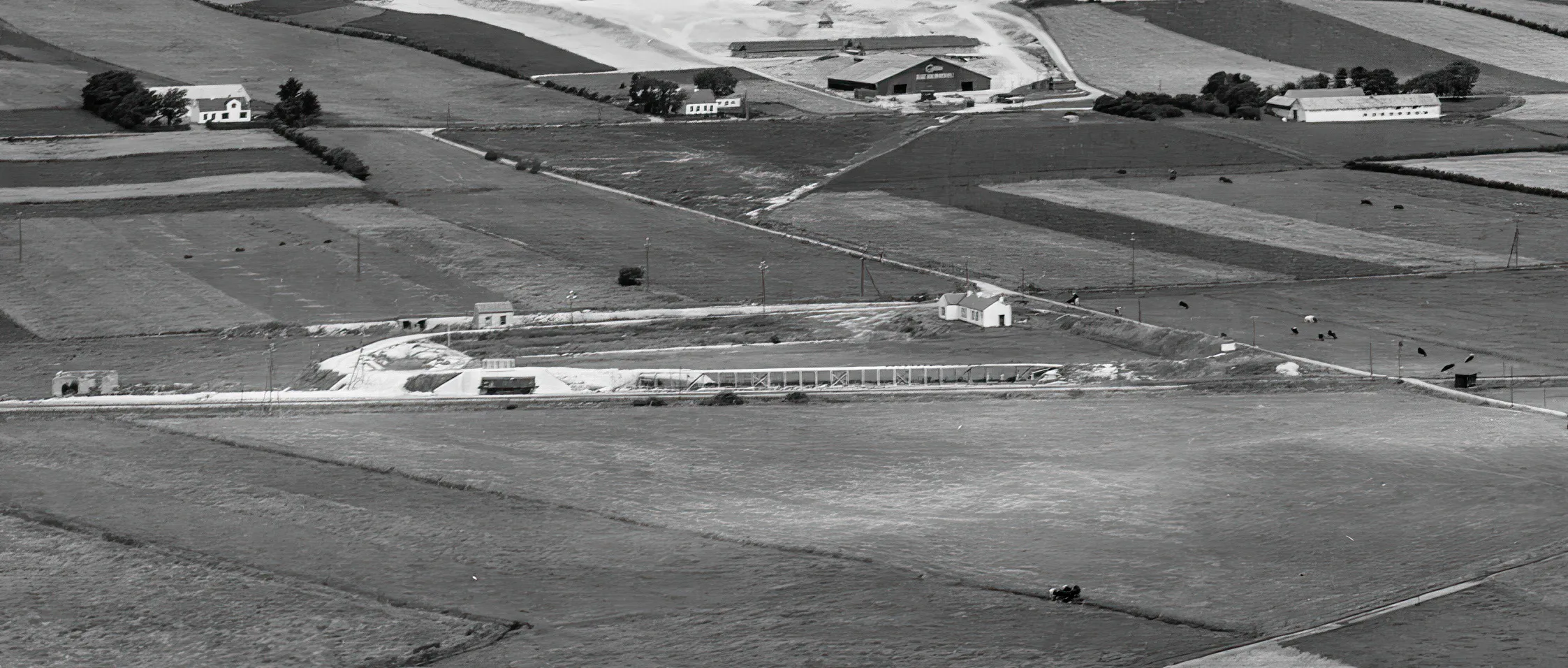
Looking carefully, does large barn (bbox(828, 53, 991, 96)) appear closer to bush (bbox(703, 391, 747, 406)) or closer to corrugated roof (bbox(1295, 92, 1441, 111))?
corrugated roof (bbox(1295, 92, 1441, 111))

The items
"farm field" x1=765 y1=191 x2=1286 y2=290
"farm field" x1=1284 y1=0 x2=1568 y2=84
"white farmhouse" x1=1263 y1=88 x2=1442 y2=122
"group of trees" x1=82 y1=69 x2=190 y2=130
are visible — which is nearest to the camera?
"farm field" x1=765 y1=191 x2=1286 y2=290

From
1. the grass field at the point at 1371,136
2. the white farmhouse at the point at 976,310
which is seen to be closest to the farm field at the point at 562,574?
the white farmhouse at the point at 976,310

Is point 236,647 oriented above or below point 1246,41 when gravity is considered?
below

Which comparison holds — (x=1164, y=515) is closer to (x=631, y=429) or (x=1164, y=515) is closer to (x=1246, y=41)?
(x=631, y=429)

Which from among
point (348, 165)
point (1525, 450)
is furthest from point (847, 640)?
point (348, 165)

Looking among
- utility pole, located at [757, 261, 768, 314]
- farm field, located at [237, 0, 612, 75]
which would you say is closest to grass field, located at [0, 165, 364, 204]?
utility pole, located at [757, 261, 768, 314]
